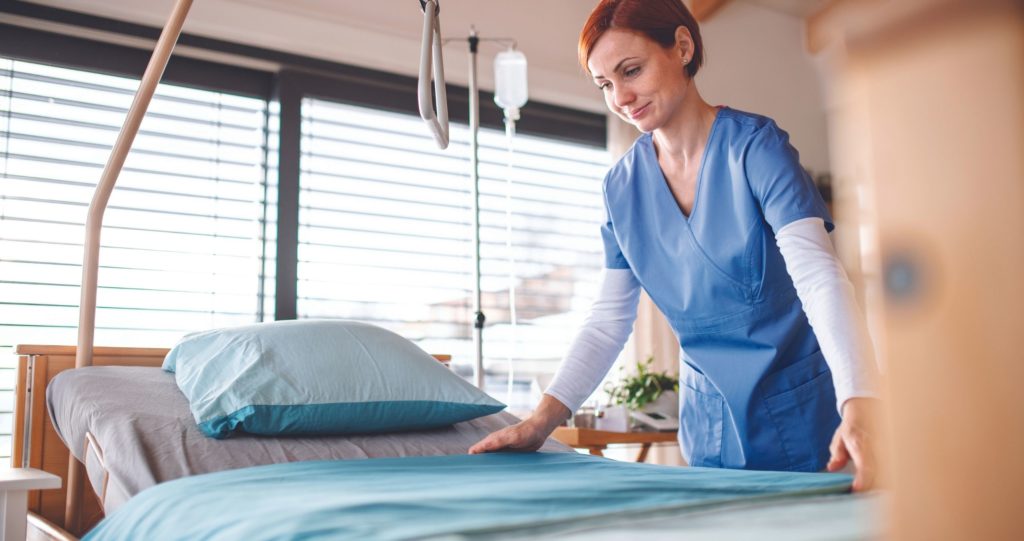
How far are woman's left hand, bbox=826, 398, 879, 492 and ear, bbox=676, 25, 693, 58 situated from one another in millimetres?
690

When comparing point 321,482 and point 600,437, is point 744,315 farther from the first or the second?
point 600,437

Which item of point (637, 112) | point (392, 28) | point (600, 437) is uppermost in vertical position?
point (392, 28)

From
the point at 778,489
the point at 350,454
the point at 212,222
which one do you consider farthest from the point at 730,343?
the point at 212,222

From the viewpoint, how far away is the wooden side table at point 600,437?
2500 millimetres

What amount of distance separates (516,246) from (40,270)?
165 centimetres

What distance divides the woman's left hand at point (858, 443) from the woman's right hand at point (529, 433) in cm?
57

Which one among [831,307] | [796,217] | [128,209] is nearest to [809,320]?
[831,307]

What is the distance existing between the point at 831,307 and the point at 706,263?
331mm

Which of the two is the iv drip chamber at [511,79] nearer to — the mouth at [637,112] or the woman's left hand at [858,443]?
the mouth at [637,112]

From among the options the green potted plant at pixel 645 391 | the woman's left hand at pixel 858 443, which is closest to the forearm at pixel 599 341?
the woman's left hand at pixel 858 443

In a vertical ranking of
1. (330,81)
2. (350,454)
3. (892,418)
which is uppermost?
(330,81)

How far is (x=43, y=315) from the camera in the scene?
247cm

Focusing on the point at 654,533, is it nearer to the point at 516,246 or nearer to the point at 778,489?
the point at 778,489

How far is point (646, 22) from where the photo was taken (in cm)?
139
